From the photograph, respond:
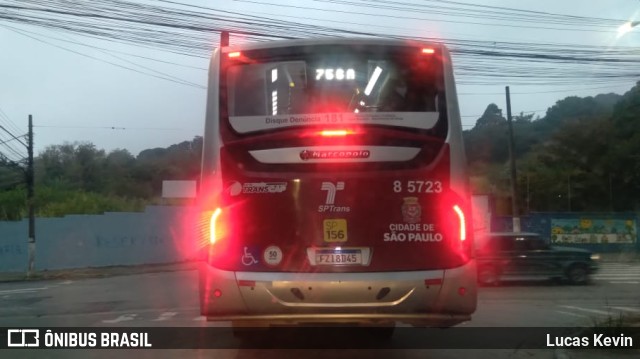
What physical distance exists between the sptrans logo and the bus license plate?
38 cm

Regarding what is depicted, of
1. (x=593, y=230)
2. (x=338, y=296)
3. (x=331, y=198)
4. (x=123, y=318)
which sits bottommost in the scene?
(x=123, y=318)

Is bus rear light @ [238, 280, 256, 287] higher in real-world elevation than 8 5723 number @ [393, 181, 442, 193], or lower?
lower

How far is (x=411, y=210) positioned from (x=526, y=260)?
13.5 m

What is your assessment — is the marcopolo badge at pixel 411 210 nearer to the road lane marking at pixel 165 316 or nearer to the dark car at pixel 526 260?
the road lane marking at pixel 165 316

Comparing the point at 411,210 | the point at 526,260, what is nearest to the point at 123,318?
the point at 411,210

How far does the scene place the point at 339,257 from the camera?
6125mm

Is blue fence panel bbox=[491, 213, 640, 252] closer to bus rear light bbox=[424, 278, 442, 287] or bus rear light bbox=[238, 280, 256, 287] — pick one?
bus rear light bbox=[424, 278, 442, 287]

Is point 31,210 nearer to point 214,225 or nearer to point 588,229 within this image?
point 214,225

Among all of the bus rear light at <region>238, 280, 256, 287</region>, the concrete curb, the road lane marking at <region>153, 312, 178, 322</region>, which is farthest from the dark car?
the concrete curb

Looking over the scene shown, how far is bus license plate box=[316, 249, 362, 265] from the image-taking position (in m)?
6.12

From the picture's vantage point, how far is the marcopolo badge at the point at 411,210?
244 inches

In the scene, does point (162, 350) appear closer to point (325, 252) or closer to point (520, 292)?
point (325, 252)

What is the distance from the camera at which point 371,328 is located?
30.4 feet

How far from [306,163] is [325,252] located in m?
0.84
